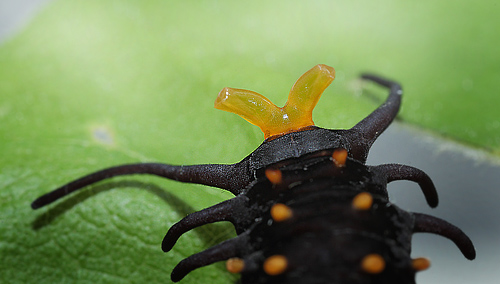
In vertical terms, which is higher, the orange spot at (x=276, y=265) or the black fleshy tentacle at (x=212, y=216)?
the black fleshy tentacle at (x=212, y=216)

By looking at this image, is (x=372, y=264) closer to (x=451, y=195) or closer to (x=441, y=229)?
(x=441, y=229)

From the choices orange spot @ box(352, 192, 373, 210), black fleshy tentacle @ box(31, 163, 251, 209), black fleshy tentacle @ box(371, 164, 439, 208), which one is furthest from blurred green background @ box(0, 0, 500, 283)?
orange spot @ box(352, 192, 373, 210)

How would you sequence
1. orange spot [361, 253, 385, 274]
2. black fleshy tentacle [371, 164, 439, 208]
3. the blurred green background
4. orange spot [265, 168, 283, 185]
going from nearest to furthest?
orange spot [361, 253, 385, 274] < orange spot [265, 168, 283, 185] < black fleshy tentacle [371, 164, 439, 208] < the blurred green background

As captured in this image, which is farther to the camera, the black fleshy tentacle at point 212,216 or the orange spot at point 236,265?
the black fleshy tentacle at point 212,216

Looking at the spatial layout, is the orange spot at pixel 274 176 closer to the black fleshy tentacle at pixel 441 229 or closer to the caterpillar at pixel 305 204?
the caterpillar at pixel 305 204

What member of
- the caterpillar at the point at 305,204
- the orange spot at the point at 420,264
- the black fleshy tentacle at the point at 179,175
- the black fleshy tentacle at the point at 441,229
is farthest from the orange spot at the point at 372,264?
the black fleshy tentacle at the point at 179,175

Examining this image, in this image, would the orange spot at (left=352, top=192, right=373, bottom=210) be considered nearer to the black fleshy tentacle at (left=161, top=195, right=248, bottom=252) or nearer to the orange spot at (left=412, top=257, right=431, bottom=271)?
the orange spot at (left=412, top=257, right=431, bottom=271)

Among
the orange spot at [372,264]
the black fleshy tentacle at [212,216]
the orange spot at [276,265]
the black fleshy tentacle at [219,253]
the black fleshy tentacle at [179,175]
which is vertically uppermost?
the black fleshy tentacle at [179,175]

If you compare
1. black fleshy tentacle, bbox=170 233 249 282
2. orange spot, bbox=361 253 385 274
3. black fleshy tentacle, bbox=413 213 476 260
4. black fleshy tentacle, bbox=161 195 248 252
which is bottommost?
orange spot, bbox=361 253 385 274

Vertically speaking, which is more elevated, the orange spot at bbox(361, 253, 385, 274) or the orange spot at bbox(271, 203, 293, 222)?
the orange spot at bbox(271, 203, 293, 222)
